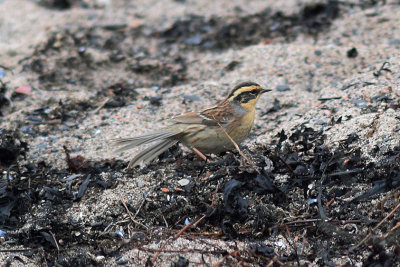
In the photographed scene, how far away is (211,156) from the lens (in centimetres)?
626

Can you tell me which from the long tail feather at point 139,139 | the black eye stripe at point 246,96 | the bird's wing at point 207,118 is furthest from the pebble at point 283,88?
the long tail feather at point 139,139

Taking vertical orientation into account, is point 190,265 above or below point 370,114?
below

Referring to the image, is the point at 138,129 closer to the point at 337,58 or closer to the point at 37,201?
the point at 37,201

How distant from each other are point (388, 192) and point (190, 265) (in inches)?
68.0

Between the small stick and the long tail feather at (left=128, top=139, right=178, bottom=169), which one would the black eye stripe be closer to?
the small stick

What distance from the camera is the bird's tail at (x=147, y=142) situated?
5562 mm

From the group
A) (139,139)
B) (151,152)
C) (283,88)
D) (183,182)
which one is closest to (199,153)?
(151,152)

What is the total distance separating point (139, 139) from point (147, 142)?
11cm

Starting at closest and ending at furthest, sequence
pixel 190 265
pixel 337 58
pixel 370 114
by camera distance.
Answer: pixel 190 265 → pixel 370 114 → pixel 337 58

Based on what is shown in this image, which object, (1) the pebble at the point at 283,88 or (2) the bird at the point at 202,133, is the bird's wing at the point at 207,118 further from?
(1) the pebble at the point at 283,88

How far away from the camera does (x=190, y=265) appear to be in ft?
13.7

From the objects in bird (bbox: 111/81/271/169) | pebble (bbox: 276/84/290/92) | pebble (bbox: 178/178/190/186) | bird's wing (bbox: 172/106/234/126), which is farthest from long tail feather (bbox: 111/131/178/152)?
pebble (bbox: 276/84/290/92)

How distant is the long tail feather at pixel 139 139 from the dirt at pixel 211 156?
0.25m

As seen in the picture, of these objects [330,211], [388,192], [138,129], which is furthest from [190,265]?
[138,129]
